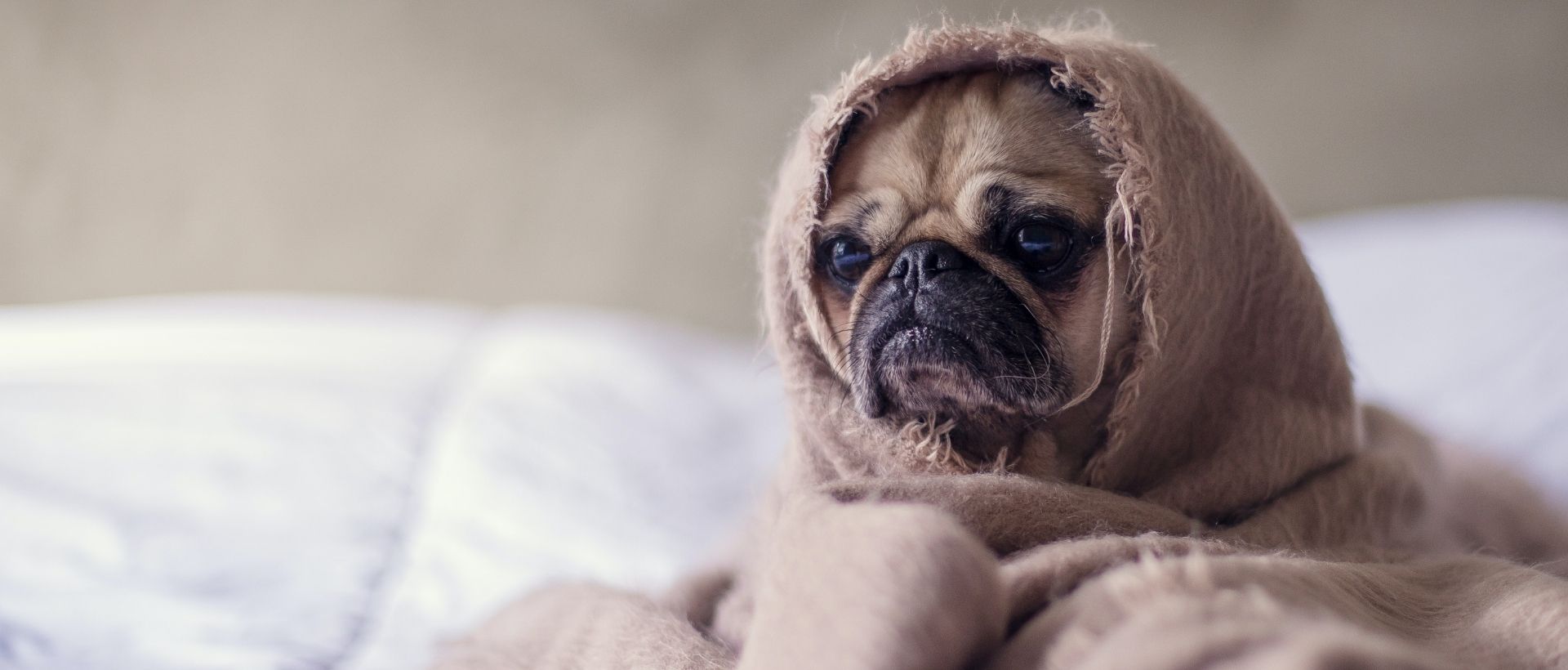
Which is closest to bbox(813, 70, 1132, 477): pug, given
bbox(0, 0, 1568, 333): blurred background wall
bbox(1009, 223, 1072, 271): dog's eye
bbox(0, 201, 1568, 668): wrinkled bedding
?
bbox(1009, 223, 1072, 271): dog's eye

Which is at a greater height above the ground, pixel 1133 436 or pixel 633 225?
pixel 633 225

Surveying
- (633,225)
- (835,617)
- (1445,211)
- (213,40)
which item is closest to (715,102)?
(633,225)

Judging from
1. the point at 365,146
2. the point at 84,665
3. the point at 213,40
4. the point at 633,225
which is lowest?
the point at 84,665

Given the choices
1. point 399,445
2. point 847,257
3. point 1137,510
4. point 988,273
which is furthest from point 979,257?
point 399,445

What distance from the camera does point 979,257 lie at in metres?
1.01

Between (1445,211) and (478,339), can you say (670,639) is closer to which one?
(478,339)

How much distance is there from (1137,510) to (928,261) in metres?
0.32

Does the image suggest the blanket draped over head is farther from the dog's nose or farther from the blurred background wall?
the blurred background wall

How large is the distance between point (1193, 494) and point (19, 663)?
4.18 feet

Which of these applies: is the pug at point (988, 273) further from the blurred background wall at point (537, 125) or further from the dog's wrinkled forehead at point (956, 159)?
the blurred background wall at point (537, 125)

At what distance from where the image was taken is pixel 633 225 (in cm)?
303

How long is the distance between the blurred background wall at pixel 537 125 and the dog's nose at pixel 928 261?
4.69 ft

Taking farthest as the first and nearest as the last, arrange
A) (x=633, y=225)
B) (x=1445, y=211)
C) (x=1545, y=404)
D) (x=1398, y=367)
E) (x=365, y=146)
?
(x=633, y=225), (x=365, y=146), (x=1445, y=211), (x=1398, y=367), (x=1545, y=404)

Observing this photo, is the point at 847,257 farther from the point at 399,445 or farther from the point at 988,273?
the point at 399,445
